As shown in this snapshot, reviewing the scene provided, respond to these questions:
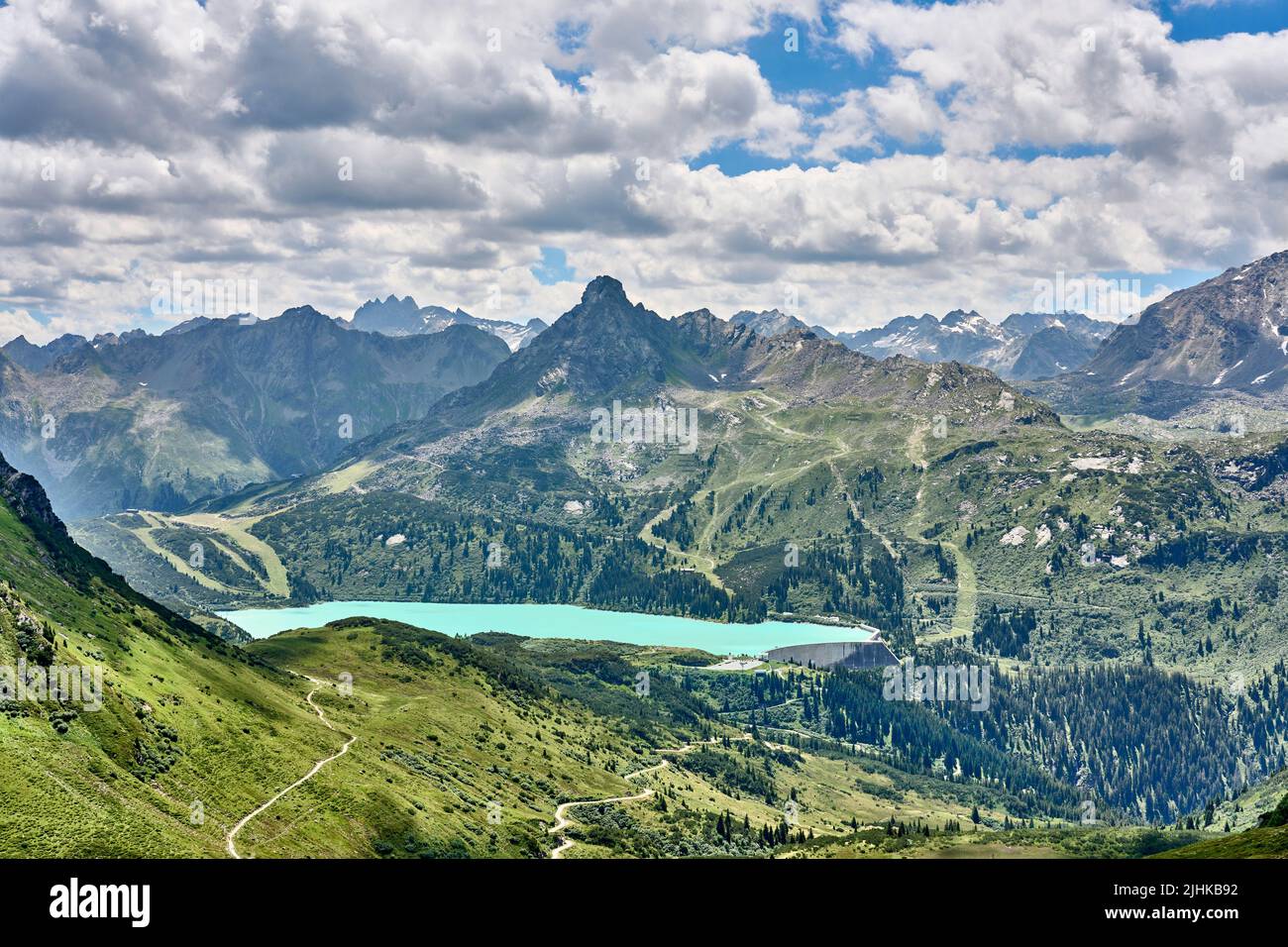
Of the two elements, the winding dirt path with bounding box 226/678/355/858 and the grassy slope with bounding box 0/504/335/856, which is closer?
the grassy slope with bounding box 0/504/335/856

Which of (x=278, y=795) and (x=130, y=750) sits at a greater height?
(x=130, y=750)

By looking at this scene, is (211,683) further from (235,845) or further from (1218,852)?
(1218,852)

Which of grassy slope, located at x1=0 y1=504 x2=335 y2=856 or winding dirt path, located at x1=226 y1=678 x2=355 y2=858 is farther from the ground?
grassy slope, located at x1=0 y1=504 x2=335 y2=856

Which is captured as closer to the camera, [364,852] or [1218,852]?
[1218,852]

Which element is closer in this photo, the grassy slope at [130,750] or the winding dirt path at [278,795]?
the grassy slope at [130,750]

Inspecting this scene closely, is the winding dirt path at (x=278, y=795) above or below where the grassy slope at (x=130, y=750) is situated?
below

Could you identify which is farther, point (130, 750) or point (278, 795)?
point (278, 795)
